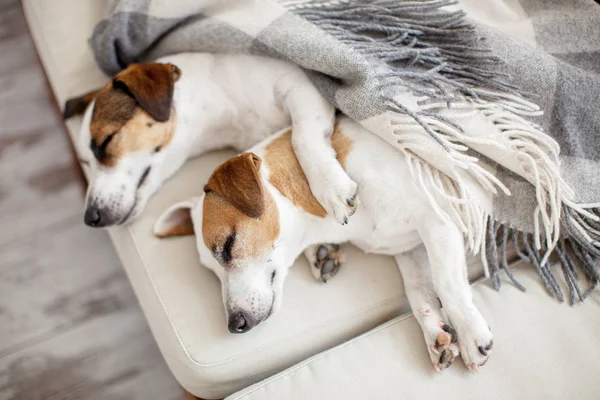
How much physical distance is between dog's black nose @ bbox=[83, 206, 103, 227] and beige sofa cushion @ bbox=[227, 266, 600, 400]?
1.77 ft

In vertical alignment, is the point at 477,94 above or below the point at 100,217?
above

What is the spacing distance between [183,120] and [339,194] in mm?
481

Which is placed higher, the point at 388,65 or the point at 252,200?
the point at 388,65

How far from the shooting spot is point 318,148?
1.09 m

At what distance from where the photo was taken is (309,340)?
1.08m

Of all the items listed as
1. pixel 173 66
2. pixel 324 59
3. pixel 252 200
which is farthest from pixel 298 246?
pixel 173 66

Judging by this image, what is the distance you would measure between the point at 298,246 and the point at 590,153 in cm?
69

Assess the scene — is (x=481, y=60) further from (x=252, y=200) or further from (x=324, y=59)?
(x=252, y=200)

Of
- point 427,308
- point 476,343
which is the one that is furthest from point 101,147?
point 476,343

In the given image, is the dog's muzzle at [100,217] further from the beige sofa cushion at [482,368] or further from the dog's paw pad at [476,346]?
the dog's paw pad at [476,346]

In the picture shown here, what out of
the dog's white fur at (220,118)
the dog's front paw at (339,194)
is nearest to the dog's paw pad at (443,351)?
the dog's front paw at (339,194)

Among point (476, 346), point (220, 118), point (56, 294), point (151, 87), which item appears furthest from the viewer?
point (56, 294)

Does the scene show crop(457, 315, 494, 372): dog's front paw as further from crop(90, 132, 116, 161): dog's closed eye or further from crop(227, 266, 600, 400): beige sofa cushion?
crop(90, 132, 116, 161): dog's closed eye

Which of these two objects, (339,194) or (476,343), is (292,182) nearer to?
(339,194)
